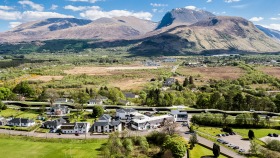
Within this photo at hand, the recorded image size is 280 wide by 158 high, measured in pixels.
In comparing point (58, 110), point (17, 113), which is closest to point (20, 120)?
point (58, 110)

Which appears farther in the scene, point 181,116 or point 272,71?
point 272,71

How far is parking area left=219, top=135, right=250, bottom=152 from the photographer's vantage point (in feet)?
179

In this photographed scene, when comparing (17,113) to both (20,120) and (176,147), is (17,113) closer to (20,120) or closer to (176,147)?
(20,120)

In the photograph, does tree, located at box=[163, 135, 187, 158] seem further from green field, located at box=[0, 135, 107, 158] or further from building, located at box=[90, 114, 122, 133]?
building, located at box=[90, 114, 122, 133]

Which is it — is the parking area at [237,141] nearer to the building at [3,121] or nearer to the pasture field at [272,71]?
the building at [3,121]

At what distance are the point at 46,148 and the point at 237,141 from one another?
3668 centimetres

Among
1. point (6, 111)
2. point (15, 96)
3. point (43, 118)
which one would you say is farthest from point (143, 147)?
point (15, 96)

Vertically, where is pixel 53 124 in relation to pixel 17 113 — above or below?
below

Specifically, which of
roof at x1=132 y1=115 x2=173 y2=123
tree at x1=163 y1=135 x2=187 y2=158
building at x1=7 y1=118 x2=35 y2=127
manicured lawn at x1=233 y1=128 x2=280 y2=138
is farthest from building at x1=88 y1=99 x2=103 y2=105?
tree at x1=163 y1=135 x2=187 y2=158

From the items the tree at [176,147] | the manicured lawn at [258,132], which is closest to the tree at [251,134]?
the manicured lawn at [258,132]

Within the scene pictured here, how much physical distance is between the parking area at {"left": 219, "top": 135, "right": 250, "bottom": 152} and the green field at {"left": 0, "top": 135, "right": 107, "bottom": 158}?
24.4 m

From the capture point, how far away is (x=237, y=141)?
5772cm

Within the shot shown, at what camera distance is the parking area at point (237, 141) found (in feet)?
179

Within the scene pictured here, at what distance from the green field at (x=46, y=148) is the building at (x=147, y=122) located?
35.9 feet
